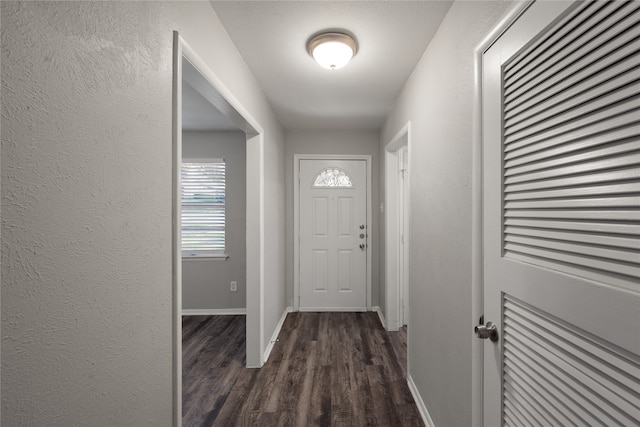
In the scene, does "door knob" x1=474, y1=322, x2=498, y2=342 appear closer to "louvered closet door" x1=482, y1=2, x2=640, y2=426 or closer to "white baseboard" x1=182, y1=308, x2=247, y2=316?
"louvered closet door" x1=482, y1=2, x2=640, y2=426

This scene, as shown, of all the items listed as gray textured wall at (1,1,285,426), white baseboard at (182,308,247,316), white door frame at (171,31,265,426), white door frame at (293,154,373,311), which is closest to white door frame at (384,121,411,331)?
white door frame at (293,154,373,311)

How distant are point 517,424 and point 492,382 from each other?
0.16 metres

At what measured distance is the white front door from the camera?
160 inches

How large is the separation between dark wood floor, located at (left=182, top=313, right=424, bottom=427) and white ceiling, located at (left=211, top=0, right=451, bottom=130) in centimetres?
235

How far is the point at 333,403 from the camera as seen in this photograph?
2104 mm

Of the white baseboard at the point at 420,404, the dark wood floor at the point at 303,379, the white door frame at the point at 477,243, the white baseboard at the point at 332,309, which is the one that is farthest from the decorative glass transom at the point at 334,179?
the white door frame at the point at 477,243

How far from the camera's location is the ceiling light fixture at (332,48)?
5.87ft

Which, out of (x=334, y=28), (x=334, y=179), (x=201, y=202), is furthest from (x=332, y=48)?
(x=201, y=202)

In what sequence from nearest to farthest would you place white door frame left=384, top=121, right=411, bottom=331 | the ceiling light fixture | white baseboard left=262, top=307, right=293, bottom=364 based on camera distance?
1. the ceiling light fixture
2. white baseboard left=262, top=307, right=293, bottom=364
3. white door frame left=384, top=121, right=411, bottom=331

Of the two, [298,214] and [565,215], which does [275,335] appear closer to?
[298,214]

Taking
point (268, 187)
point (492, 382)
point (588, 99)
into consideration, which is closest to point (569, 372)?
point (492, 382)

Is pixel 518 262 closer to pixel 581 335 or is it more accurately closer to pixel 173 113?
pixel 581 335

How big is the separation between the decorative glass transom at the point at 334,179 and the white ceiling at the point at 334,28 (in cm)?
105

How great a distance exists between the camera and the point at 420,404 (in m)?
2.04
